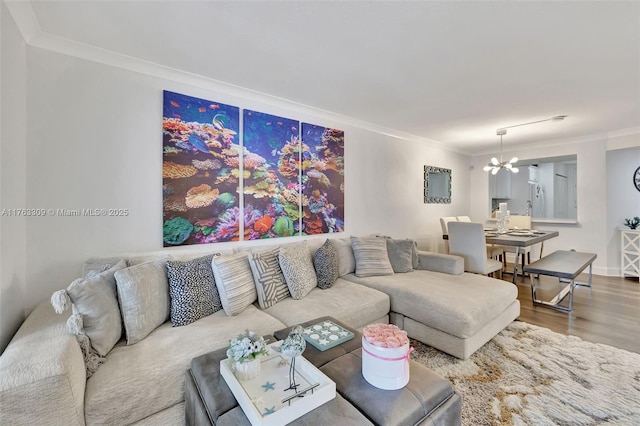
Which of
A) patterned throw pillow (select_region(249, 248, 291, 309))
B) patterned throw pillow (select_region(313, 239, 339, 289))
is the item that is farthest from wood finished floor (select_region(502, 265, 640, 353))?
patterned throw pillow (select_region(249, 248, 291, 309))

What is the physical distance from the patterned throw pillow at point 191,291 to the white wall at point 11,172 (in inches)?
31.0

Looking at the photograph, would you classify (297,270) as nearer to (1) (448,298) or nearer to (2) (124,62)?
(1) (448,298)

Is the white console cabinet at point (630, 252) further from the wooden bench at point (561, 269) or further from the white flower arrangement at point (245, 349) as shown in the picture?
the white flower arrangement at point (245, 349)

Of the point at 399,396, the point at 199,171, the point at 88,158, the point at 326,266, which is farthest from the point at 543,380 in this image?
the point at 88,158

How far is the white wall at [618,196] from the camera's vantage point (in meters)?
4.53

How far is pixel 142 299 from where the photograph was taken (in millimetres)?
1634

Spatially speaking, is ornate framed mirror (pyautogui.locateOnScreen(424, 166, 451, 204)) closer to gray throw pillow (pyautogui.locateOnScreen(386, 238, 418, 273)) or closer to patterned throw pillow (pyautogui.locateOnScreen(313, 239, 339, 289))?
gray throw pillow (pyautogui.locateOnScreen(386, 238, 418, 273))

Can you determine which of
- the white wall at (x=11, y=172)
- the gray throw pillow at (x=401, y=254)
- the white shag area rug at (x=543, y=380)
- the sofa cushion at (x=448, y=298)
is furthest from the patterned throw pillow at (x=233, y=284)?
the gray throw pillow at (x=401, y=254)

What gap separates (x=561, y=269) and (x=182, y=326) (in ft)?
12.6

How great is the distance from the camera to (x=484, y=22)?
1.69m

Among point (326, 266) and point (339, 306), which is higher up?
point (326, 266)

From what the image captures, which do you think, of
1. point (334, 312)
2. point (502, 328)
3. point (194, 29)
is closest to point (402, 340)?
point (334, 312)

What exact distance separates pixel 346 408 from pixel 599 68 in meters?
3.29

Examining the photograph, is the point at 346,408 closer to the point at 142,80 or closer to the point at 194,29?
the point at 194,29
